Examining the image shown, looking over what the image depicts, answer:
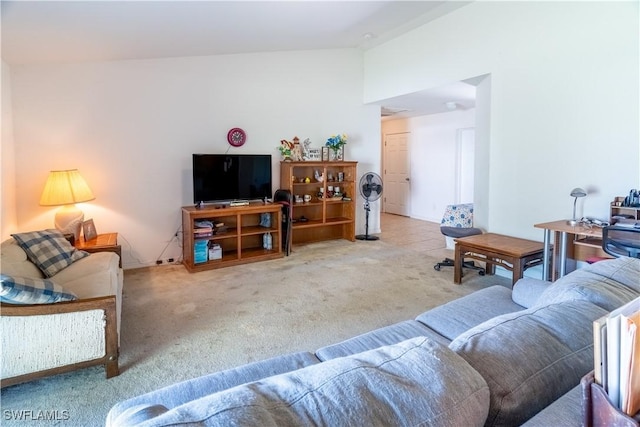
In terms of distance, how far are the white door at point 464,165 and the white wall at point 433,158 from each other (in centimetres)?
9

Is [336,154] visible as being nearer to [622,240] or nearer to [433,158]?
[433,158]

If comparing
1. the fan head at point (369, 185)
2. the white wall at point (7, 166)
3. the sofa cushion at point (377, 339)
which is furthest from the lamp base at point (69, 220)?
the fan head at point (369, 185)

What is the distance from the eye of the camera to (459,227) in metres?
4.63

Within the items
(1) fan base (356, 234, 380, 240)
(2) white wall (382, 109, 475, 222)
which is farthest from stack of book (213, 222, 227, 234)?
(2) white wall (382, 109, 475, 222)

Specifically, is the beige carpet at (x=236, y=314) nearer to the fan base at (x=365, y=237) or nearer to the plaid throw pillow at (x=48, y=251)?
the plaid throw pillow at (x=48, y=251)

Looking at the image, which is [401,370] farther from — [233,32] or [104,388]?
[233,32]

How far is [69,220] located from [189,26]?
89.7 inches

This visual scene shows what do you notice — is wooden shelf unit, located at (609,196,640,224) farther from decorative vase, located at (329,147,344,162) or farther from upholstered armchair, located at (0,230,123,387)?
upholstered armchair, located at (0,230,123,387)

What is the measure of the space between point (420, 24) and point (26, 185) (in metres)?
4.97

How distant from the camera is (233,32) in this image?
3.98 metres

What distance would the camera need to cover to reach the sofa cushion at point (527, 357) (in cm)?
92

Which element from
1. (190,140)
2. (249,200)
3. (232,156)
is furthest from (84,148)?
(249,200)

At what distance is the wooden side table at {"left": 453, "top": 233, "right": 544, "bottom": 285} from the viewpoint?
10.8 ft

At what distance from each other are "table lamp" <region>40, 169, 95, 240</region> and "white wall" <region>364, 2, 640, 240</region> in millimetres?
4281
